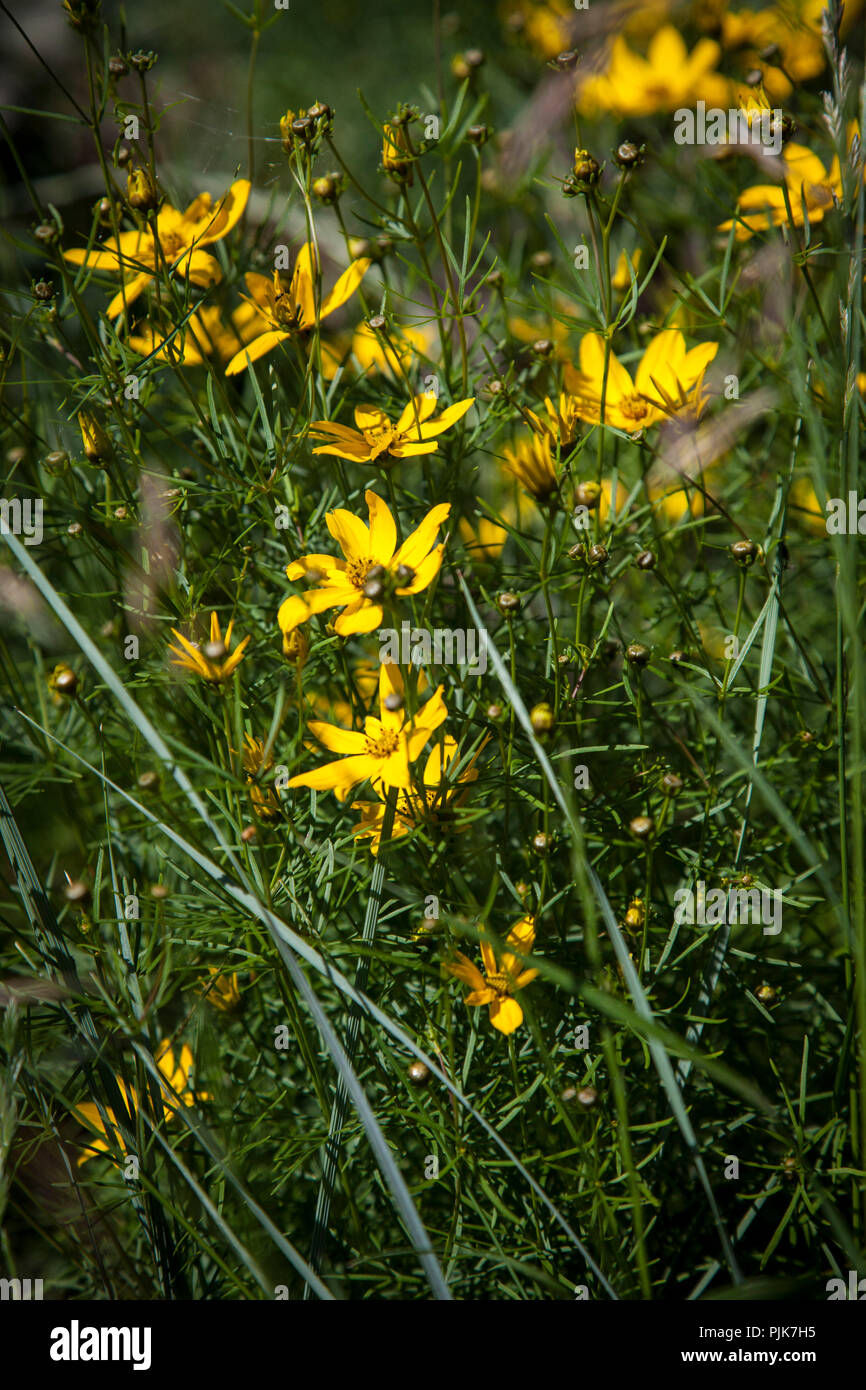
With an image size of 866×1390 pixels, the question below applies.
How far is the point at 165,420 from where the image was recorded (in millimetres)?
1211

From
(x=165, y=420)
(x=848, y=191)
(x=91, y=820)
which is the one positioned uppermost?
(x=165, y=420)

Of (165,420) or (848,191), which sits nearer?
(848,191)

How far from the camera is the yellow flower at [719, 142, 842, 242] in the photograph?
0.89m

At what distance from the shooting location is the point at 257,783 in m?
0.71

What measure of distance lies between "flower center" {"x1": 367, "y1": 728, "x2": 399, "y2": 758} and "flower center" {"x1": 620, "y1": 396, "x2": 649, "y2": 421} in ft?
1.30

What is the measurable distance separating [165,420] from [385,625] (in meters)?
0.53

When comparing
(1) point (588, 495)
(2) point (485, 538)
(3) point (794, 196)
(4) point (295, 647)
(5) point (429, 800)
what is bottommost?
(5) point (429, 800)

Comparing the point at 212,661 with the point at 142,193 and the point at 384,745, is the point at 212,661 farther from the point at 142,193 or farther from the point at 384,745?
the point at 142,193

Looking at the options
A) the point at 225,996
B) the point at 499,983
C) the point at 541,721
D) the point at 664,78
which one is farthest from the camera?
the point at 664,78

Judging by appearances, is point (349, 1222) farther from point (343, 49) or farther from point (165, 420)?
point (343, 49)

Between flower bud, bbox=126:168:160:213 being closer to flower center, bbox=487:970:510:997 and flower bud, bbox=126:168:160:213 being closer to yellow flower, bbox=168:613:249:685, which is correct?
yellow flower, bbox=168:613:249:685

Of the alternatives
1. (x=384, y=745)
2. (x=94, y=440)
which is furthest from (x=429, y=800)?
(x=94, y=440)

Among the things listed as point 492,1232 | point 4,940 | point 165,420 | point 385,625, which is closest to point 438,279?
point 165,420

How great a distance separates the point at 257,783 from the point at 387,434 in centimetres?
31
